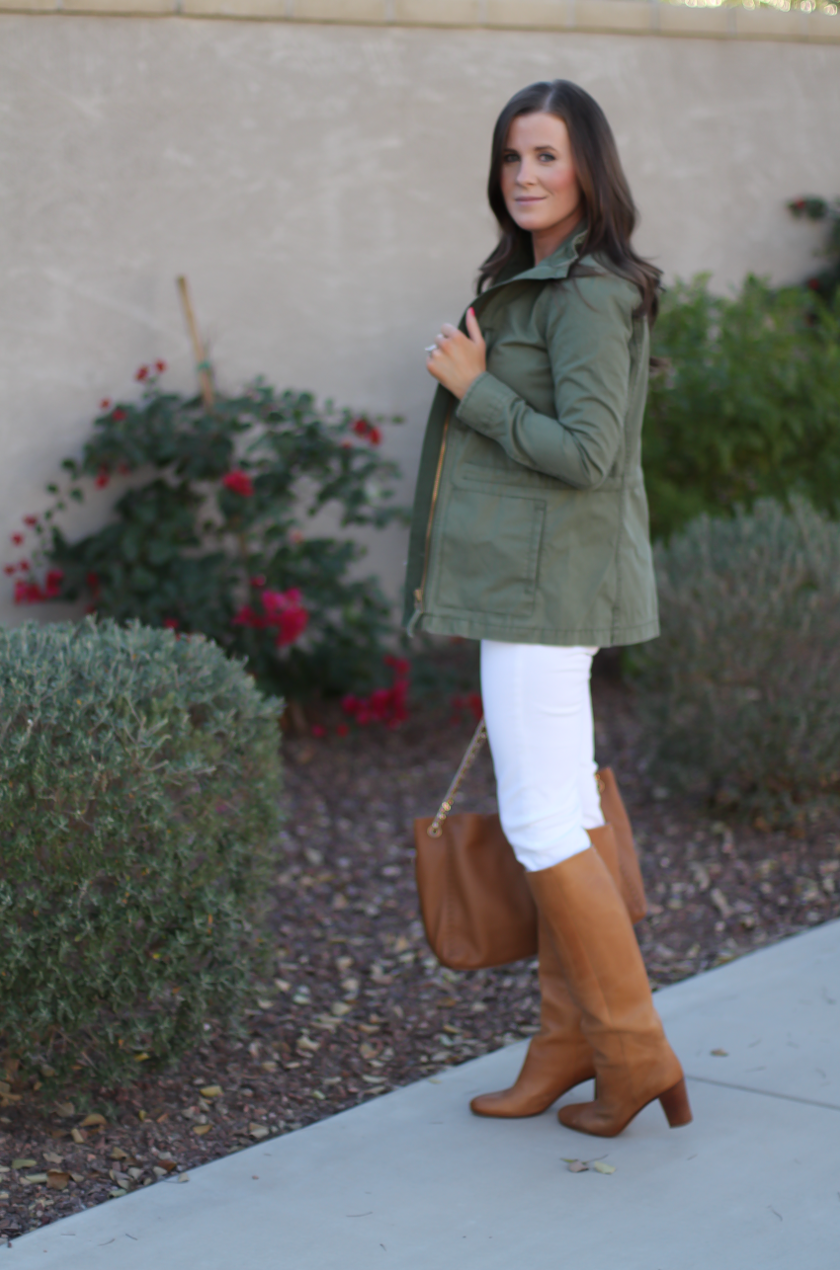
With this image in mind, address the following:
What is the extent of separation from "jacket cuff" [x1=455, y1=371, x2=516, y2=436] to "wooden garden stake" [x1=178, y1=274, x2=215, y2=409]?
3077 mm

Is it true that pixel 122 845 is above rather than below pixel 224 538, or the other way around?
below

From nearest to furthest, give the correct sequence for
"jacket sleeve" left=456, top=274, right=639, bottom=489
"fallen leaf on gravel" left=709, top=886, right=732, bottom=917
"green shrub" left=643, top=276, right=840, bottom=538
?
"jacket sleeve" left=456, top=274, right=639, bottom=489 < "fallen leaf on gravel" left=709, top=886, right=732, bottom=917 < "green shrub" left=643, top=276, right=840, bottom=538

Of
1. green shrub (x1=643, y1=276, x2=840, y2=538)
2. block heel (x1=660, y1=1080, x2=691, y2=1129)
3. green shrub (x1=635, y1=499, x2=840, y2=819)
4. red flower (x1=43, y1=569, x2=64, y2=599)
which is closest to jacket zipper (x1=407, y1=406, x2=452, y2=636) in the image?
block heel (x1=660, y1=1080, x2=691, y2=1129)

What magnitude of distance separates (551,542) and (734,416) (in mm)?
3830

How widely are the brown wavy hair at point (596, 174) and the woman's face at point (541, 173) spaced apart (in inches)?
0.6

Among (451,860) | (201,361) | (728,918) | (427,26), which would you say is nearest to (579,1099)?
(451,860)

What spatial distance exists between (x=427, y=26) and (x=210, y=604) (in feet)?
9.73

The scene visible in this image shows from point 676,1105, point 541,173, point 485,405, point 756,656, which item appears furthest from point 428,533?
point 756,656

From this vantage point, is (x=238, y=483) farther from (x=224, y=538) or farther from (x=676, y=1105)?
(x=676, y=1105)

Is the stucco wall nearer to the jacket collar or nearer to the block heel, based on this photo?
the jacket collar

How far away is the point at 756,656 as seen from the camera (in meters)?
4.20

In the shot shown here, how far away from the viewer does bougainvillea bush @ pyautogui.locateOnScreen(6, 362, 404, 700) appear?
16.2 feet

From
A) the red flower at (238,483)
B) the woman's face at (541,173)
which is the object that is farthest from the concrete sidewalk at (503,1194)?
the red flower at (238,483)

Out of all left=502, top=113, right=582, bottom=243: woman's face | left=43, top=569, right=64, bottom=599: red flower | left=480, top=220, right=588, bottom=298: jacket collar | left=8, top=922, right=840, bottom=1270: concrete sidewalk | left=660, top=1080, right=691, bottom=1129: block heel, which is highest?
left=502, top=113, right=582, bottom=243: woman's face
